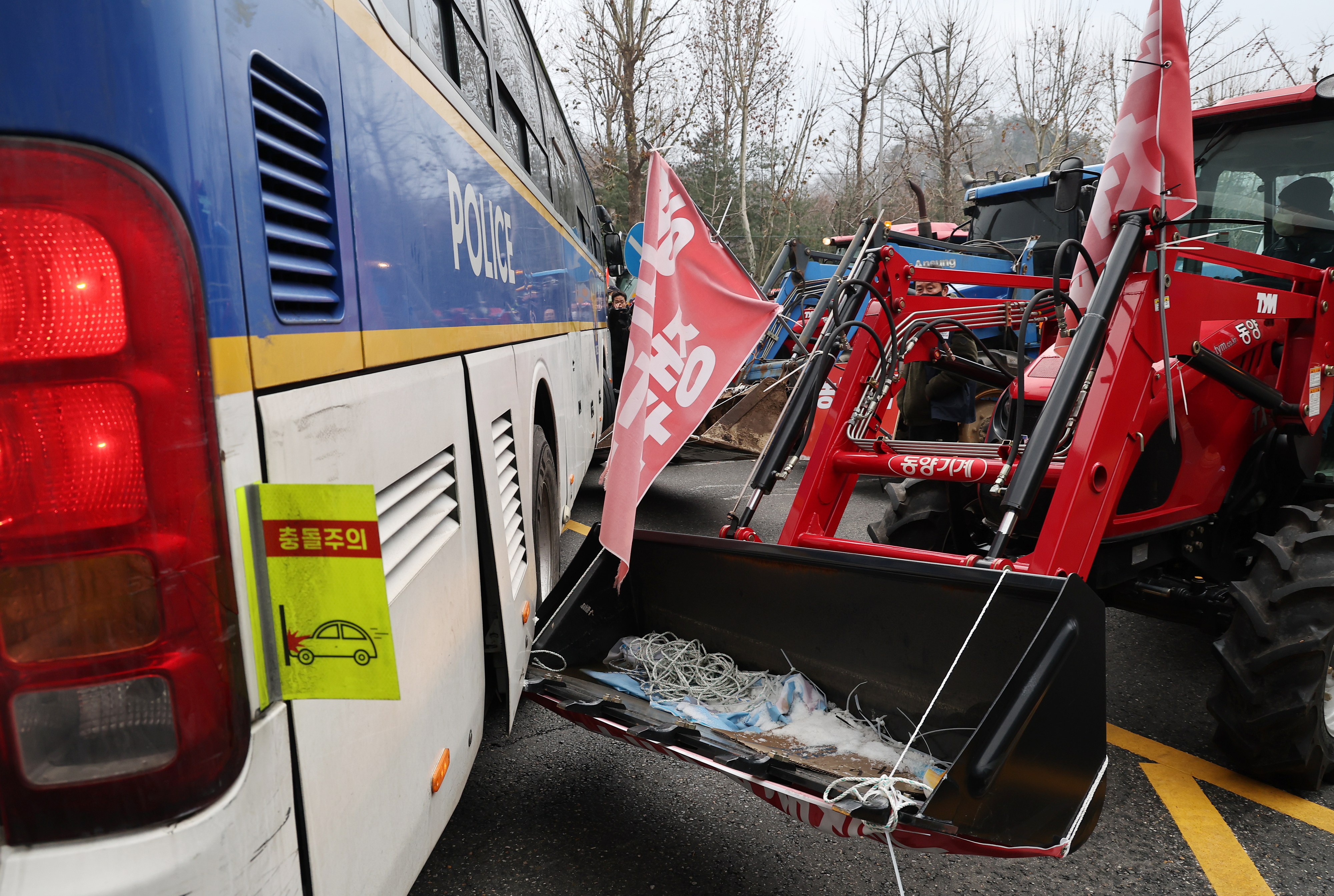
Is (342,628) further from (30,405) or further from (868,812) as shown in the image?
(868,812)

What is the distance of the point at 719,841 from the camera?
281 cm

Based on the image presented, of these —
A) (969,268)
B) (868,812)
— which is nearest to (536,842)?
(868,812)

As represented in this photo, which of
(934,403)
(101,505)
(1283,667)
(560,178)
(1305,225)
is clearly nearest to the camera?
(101,505)

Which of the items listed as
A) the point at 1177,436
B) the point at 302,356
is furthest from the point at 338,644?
the point at 1177,436

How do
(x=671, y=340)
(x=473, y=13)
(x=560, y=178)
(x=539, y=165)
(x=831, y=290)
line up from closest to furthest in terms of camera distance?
(x=671, y=340), (x=473, y=13), (x=831, y=290), (x=539, y=165), (x=560, y=178)

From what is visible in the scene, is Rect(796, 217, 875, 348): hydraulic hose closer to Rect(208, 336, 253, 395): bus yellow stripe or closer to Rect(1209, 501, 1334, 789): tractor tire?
Rect(1209, 501, 1334, 789): tractor tire

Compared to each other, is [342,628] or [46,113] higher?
[46,113]

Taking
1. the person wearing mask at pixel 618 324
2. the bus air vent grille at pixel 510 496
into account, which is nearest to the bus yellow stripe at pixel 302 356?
the bus air vent grille at pixel 510 496

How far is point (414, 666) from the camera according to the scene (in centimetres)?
185

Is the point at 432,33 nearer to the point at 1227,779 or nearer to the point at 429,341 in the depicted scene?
the point at 429,341

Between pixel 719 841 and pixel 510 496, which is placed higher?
pixel 510 496

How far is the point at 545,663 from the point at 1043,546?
1792 millimetres

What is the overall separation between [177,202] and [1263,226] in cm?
512

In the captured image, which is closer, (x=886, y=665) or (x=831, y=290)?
(x=886, y=665)
